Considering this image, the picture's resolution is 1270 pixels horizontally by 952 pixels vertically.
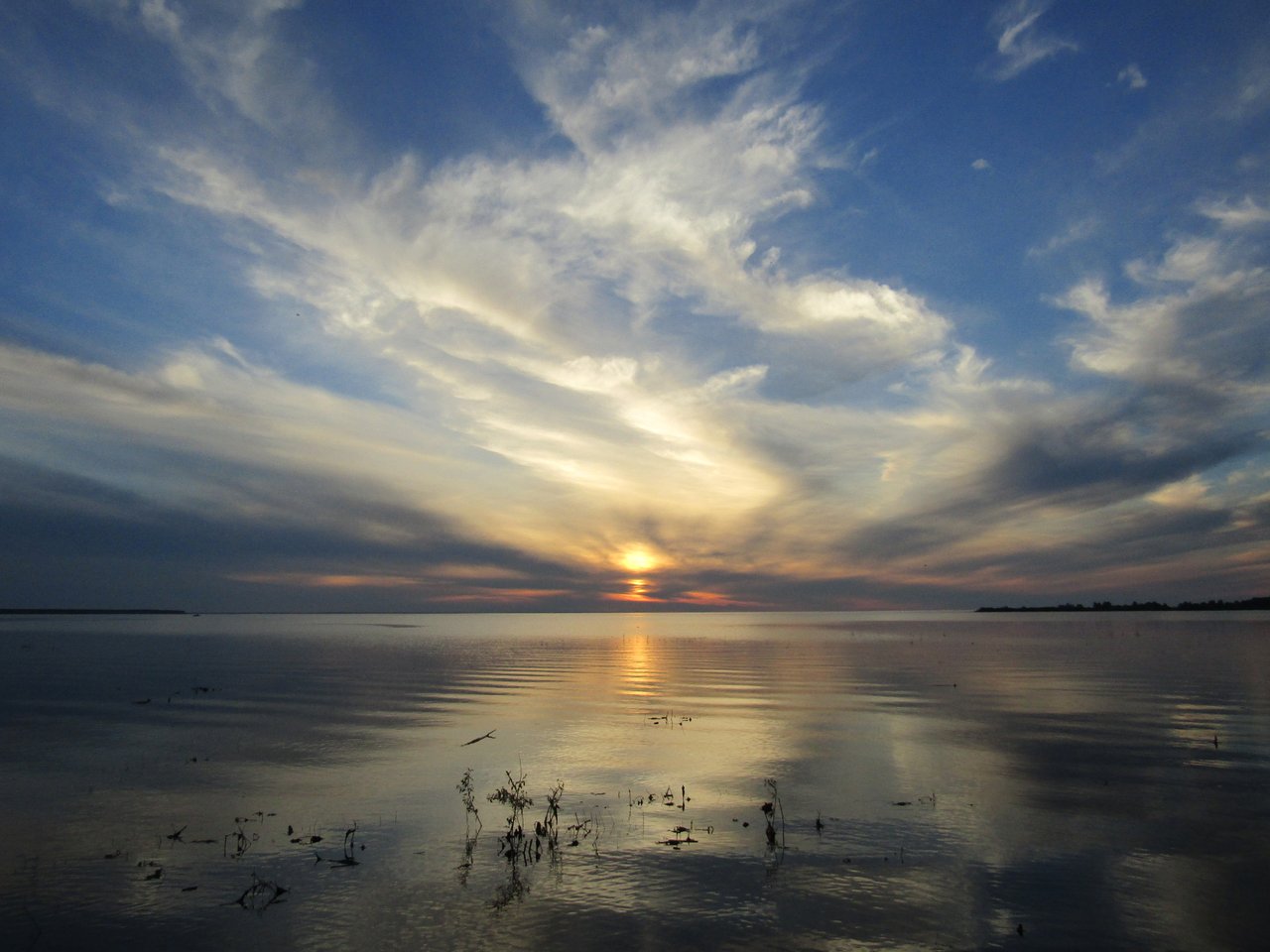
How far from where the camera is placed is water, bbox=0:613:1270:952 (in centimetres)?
1218

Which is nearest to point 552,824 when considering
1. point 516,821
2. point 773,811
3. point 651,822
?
point 516,821

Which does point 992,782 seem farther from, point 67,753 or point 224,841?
point 67,753

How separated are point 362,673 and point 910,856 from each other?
5071 cm

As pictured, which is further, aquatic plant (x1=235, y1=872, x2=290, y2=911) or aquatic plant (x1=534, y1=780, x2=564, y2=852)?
aquatic plant (x1=534, y1=780, x2=564, y2=852)

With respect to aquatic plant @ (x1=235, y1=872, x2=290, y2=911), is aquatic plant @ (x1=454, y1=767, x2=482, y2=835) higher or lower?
higher

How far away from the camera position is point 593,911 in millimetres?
12656

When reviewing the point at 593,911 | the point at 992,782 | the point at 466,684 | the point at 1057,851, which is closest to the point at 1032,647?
the point at 466,684

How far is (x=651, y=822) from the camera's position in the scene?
1780 centimetres

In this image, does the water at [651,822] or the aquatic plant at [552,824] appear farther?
the aquatic plant at [552,824]

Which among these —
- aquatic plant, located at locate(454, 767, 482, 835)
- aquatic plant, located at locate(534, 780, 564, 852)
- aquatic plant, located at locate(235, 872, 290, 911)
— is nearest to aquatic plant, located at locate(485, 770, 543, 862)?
aquatic plant, located at locate(534, 780, 564, 852)

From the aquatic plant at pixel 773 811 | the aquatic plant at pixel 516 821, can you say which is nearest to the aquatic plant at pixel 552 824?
the aquatic plant at pixel 516 821

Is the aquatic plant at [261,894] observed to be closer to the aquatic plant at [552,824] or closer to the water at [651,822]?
the water at [651,822]

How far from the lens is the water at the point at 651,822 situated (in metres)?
12.2

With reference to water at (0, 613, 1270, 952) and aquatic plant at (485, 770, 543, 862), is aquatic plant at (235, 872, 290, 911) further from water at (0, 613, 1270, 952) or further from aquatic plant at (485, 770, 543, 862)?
aquatic plant at (485, 770, 543, 862)
